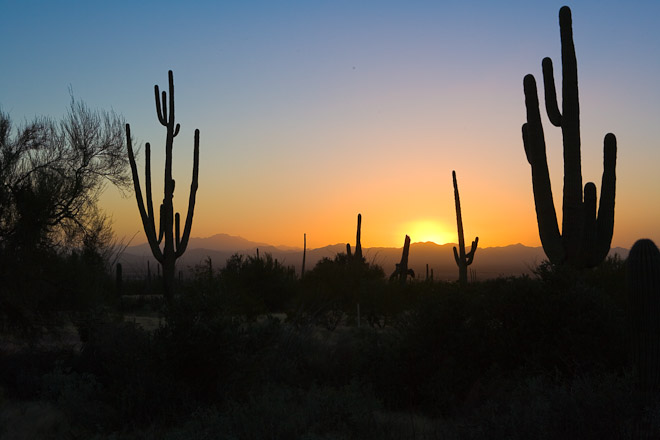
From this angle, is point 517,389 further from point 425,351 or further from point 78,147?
point 78,147

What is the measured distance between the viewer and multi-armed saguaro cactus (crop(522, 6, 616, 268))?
44.8 ft

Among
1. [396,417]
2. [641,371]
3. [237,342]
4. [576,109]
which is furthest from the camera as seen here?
[576,109]

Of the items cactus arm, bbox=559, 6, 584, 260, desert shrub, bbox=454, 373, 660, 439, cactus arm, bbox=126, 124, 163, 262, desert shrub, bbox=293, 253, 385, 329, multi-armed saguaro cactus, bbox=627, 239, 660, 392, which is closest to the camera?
desert shrub, bbox=454, 373, 660, 439

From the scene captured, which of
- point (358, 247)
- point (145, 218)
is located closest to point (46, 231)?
point (145, 218)

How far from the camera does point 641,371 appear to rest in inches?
311

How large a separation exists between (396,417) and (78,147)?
1290 centimetres

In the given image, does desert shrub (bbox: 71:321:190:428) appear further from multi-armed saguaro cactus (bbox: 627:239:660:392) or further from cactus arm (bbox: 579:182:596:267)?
cactus arm (bbox: 579:182:596:267)

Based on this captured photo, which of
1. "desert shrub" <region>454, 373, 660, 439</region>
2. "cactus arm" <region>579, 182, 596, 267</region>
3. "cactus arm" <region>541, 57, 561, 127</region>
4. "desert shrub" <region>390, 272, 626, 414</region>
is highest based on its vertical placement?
"cactus arm" <region>541, 57, 561, 127</region>

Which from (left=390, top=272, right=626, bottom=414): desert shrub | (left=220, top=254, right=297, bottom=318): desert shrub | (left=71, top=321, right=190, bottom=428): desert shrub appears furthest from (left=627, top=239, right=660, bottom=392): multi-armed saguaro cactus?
(left=220, top=254, right=297, bottom=318): desert shrub

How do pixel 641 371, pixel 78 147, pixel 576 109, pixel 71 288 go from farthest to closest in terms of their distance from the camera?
pixel 78 147, pixel 71 288, pixel 576 109, pixel 641 371

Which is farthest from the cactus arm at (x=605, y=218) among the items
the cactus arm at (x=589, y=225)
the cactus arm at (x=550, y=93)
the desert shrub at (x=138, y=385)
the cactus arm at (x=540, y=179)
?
the desert shrub at (x=138, y=385)

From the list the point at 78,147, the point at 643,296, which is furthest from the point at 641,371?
the point at 78,147

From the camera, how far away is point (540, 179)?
14578mm

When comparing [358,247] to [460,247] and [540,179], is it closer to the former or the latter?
[460,247]
